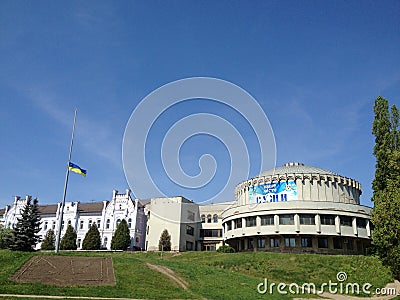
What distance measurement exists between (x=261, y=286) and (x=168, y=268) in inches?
306

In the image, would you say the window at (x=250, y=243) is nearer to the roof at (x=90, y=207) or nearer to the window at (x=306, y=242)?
the window at (x=306, y=242)

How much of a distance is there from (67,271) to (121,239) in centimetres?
4310

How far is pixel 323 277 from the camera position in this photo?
36.8m

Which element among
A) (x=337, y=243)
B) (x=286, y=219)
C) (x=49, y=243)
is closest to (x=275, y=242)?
(x=286, y=219)

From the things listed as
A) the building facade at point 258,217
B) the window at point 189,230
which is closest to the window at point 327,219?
the building facade at point 258,217

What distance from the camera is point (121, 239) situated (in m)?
69.1

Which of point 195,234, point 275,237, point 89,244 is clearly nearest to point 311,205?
point 275,237

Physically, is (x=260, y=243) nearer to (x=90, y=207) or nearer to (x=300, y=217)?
(x=300, y=217)

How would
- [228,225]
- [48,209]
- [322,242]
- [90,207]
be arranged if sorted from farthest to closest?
1. [48,209]
2. [90,207]
3. [228,225]
4. [322,242]

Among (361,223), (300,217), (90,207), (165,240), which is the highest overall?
(90,207)

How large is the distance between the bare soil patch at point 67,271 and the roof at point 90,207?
51.0 m

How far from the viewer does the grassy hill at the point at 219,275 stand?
2362 cm

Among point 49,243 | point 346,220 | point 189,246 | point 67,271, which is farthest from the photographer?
point 189,246

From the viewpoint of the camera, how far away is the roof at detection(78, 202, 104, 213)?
8098 cm
